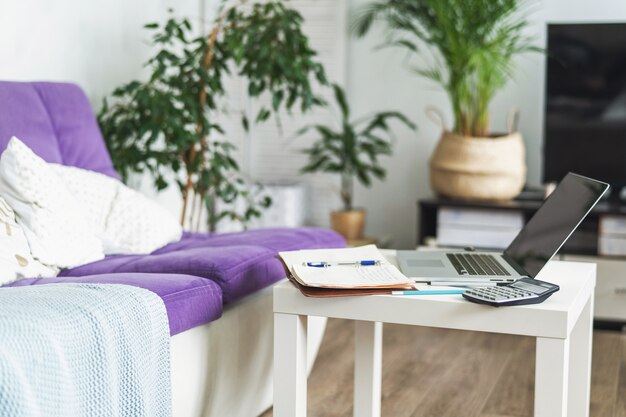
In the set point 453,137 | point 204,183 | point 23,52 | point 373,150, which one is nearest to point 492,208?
point 453,137

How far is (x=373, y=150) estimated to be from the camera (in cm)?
436

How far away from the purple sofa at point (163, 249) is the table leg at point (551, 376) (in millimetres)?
814

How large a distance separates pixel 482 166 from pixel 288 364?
7.05ft

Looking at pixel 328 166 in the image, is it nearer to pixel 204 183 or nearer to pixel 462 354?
pixel 204 183

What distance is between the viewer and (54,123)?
288 centimetres

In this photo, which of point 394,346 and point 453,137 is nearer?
point 394,346

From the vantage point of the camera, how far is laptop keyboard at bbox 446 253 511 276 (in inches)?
82.5

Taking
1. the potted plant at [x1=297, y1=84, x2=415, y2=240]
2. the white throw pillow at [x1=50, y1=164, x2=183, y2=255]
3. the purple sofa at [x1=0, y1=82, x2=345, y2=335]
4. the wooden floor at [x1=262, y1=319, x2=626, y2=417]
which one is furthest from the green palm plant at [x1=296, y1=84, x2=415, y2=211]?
the white throw pillow at [x1=50, y1=164, x2=183, y2=255]

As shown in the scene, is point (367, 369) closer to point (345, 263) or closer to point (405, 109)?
point (345, 263)

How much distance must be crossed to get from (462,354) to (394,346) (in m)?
0.26

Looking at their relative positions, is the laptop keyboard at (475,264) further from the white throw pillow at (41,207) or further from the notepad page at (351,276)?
the white throw pillow at (41,207)

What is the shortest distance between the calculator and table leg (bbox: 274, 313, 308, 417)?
0.39 metres

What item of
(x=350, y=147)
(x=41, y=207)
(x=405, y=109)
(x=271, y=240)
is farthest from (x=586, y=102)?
(x=41, y=207)

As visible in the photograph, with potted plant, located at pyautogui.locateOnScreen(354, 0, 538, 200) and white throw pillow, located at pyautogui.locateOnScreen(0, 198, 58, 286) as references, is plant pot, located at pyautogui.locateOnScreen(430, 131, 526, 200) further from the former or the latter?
white throw pillow, located at pyautogui.locateOnScreen(0, 198, 58, 286)
